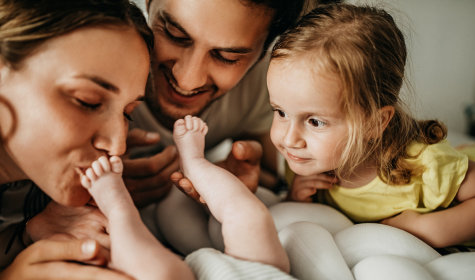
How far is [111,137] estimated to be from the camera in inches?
26.5

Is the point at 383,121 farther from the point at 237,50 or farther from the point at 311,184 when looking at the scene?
the point at 237,50

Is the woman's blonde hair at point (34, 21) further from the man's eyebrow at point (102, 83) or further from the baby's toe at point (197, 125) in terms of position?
the baby's toe at point (197, 125)

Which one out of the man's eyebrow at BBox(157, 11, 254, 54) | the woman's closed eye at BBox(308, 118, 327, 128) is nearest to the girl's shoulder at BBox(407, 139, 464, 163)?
the woman's closed eye at BBox(308, 118, 327, 128)

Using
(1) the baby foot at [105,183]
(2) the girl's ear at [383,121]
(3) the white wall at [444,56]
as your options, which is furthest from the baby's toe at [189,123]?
(3) the white wall at [444,56]

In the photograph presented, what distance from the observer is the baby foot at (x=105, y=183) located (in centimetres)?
63

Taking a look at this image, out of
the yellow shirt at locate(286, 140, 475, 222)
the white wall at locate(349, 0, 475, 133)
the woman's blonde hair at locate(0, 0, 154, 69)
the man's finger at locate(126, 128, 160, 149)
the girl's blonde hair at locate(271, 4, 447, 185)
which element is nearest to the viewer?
the woman's blonde hair at locate(0, 0, 154, 69)

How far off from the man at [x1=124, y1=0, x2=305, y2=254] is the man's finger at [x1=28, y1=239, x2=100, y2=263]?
0.84ft

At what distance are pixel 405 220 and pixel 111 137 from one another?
786 mm

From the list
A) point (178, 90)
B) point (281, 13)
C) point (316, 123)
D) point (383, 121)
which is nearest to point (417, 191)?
point (383, 121)

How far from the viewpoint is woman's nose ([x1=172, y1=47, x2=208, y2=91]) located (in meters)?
0.84

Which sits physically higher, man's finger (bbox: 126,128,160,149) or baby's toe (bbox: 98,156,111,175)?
baby's toe (bbox: 98,156,111,175)

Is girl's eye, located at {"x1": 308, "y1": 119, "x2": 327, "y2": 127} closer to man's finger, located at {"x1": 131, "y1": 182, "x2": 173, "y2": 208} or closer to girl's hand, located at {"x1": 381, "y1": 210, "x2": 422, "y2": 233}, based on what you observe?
girl's hand, located at {"x1": 381, "y1": 210, "x2": 422, "y2": 233}

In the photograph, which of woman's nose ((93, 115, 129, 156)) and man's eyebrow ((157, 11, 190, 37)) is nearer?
woman's nose ((93, 115, 129, 156))

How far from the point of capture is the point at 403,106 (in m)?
0.85
